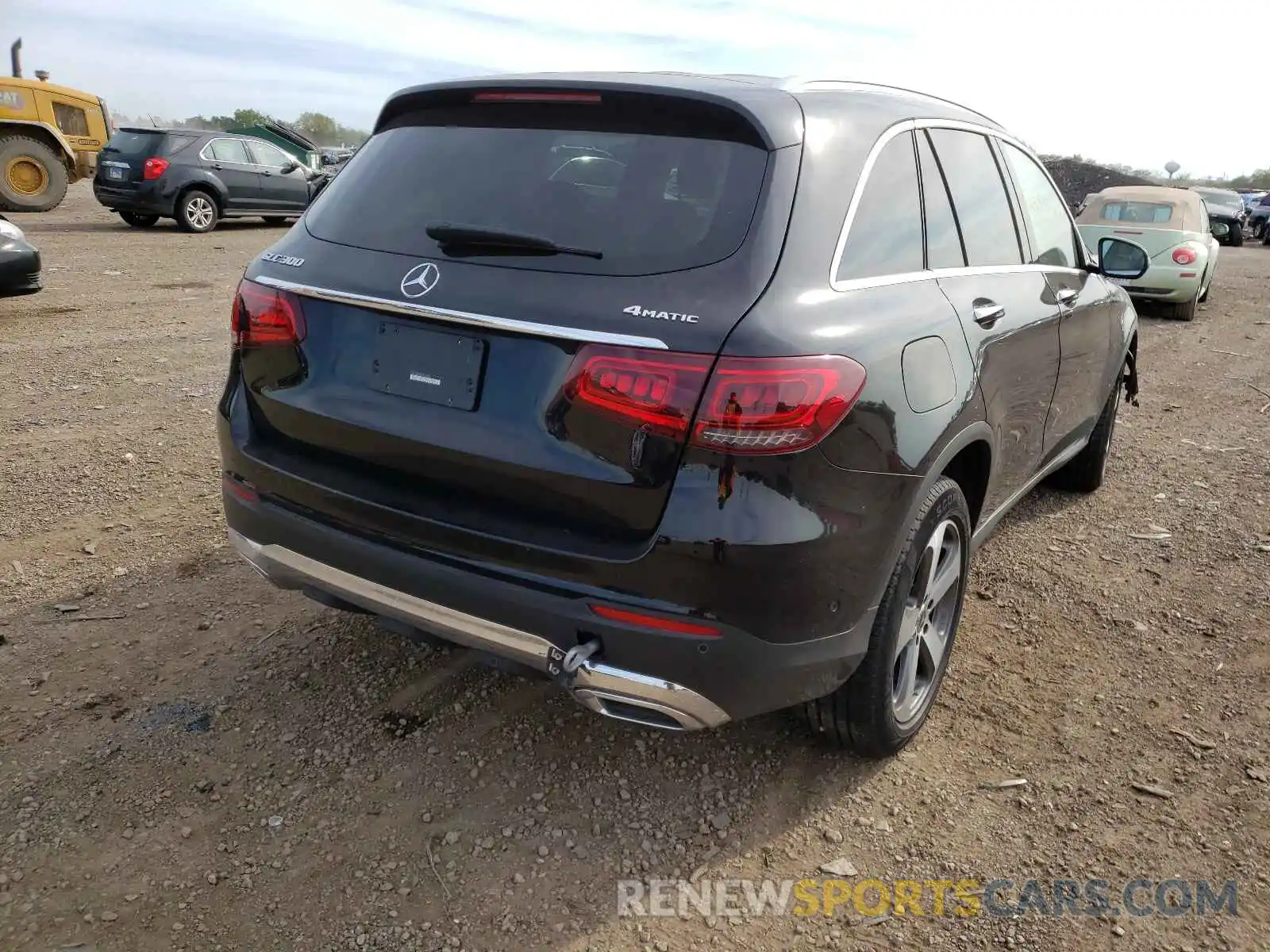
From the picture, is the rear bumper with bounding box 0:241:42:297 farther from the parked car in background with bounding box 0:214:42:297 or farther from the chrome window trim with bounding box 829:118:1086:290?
the chrome window trim with bounding box 829:118:1086:290

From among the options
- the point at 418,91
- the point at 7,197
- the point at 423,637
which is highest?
the point at 418,91

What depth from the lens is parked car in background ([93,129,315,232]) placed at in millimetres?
14539

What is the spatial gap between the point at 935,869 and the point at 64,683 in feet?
8.55

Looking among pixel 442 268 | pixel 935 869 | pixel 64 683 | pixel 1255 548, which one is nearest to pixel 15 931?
pixel 64 683

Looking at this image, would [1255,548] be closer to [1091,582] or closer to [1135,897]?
[1091,582]

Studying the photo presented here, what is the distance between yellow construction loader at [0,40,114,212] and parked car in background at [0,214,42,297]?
31.8 feet

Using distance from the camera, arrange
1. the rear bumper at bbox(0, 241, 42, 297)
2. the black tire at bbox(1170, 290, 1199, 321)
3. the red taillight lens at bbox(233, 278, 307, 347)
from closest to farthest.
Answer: the red taillight lens at bbox(233, 278, 307, 347)
the rear bumper at bbox(0, 241, 42, 297)
the black tire at bbox(1170, 290, 1199, 321)

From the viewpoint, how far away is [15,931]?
6.91 ft

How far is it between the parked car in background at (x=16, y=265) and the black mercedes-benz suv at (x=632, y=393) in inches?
251

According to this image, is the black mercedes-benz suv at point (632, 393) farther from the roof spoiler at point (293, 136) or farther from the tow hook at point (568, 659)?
the roof spoiler at point (293, 136)

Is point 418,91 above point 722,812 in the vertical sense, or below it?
above

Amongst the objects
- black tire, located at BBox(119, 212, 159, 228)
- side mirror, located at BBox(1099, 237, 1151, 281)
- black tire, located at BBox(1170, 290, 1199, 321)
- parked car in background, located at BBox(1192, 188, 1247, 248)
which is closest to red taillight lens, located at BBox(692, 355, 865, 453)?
side mirror, located at BBox(1099, 237, 1151, 281)

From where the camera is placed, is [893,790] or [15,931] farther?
[893,790]

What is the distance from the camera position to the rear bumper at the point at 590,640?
209 cm
